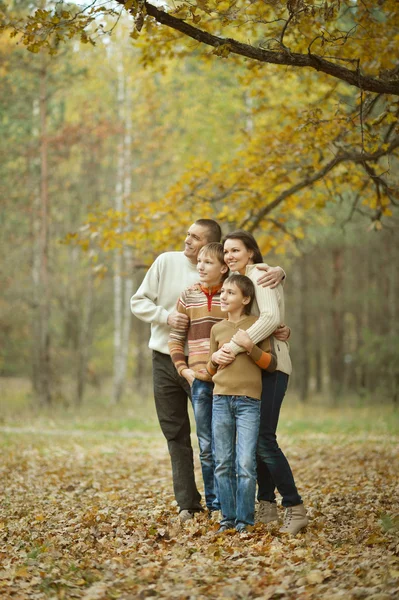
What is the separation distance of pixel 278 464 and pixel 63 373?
65.6ft

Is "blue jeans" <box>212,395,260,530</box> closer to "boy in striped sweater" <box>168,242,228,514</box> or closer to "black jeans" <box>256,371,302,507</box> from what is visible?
"black jeans" <box>256,371,302,507</box>

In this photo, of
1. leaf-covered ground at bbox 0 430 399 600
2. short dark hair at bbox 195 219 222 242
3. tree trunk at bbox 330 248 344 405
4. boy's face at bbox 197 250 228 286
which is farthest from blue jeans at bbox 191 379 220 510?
tree trunk at bbox 330 248 344 405

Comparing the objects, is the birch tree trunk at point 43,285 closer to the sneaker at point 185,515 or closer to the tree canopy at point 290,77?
the tree canopy at point 290,77

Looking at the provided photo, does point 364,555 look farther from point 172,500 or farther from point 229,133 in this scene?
point 229,133

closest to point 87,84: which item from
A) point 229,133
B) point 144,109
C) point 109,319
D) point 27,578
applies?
point 144,109

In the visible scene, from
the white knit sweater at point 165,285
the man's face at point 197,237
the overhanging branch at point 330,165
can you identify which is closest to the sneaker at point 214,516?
the white knit sweater at point 165,285

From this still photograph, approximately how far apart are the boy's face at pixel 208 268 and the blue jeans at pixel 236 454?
0.87 metres

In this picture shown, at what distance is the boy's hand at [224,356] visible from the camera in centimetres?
525

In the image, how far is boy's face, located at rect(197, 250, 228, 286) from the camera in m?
5.65

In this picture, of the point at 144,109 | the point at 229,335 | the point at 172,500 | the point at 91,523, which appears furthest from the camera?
the point at 144,109

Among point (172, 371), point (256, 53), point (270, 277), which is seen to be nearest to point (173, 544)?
point (172, 371)

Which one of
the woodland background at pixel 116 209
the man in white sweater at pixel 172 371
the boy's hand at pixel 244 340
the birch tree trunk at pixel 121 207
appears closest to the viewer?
the boy's hand at pixel 244 340

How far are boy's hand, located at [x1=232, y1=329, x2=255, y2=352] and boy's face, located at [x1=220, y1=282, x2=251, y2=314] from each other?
23 cm

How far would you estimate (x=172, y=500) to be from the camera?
7.32 meters
